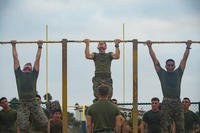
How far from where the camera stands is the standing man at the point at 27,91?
54.0ft

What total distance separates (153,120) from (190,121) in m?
1.31

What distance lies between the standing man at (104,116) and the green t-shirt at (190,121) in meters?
3.49

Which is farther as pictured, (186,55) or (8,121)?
(186,55)

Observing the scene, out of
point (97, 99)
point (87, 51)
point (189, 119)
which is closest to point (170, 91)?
point (189, 119)

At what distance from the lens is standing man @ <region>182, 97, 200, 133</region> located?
17578 millimetres

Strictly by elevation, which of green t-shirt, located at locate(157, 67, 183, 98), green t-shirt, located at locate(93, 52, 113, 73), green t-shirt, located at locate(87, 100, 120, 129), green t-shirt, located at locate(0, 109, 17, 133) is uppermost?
green t-shirt, located at locate(93, 52, 113, 73)

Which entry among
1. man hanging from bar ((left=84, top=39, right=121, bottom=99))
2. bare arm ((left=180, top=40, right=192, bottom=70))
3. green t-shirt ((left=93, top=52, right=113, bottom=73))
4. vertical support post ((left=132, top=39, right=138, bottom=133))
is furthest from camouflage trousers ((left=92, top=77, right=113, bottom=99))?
bare arm ((left=180, top=40, right=192, bottom=70))

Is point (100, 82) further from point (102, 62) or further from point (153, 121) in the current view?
point (153, 121)

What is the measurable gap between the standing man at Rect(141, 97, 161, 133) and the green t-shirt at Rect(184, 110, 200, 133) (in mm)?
1108

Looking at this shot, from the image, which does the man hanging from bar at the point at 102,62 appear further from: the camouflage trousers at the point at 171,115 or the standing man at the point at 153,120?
the camouflage trousers at the point at 171,115

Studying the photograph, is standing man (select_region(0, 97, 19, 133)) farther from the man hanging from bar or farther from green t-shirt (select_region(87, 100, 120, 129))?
green t-shirt (select_region(87, 100, 120, 129))

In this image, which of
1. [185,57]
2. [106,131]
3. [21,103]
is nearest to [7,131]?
[21,103]

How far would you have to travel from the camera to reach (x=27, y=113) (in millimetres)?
16547

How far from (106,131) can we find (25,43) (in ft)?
10.1
